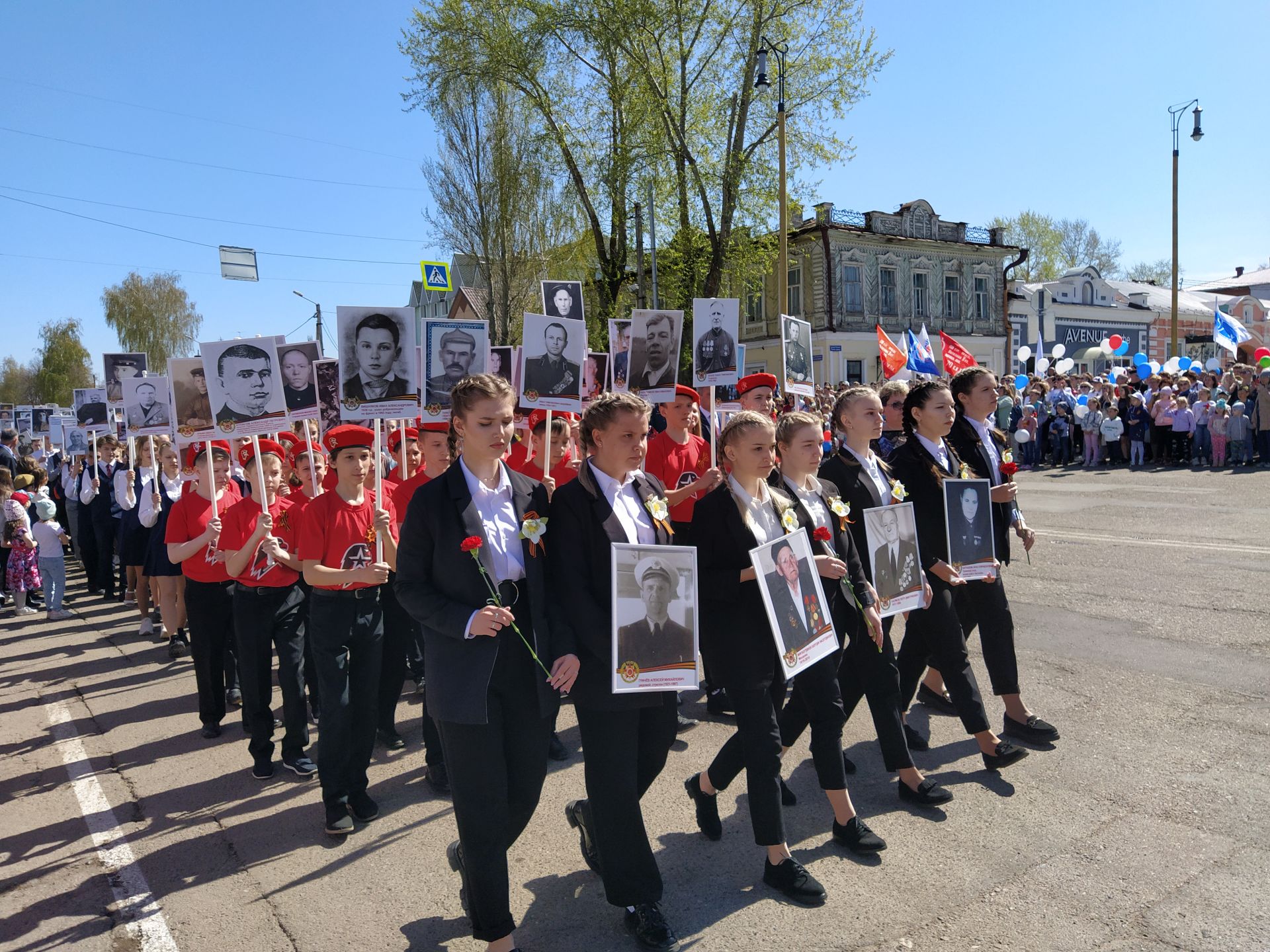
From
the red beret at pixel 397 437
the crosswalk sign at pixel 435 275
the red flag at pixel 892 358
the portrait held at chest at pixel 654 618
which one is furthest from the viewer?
the crosswalk sign at pixel 435 275

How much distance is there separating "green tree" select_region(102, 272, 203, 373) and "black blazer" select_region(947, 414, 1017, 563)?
57.6 m

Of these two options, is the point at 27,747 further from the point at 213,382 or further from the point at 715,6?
the point at 715,6

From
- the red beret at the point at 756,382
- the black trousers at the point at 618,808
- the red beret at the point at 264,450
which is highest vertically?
the red beret at the point at 756,382

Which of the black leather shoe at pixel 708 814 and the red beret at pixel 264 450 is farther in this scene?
the red beret at pixel 264 450

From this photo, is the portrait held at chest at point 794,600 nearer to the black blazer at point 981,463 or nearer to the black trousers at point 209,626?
the black blazer at point 981,463

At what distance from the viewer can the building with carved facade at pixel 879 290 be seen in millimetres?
39375

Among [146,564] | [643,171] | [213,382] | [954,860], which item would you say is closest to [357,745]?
[213,382]

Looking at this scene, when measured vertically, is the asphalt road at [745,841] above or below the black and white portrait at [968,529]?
below

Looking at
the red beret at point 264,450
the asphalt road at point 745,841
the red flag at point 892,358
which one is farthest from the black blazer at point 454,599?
the red flag at point 892,358

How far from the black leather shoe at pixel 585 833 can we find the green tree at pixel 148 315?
190 ft

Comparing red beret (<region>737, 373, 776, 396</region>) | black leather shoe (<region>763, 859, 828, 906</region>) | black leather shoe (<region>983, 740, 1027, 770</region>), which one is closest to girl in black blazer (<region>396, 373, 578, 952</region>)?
black leather shoe (<region>763, 859, 828, 906</region>)

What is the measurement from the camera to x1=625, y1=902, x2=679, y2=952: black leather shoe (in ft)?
10.7

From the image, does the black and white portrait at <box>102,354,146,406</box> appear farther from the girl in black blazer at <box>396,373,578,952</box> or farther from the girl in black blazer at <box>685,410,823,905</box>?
the girl in black blazer at <box>685,410,823,905</box>

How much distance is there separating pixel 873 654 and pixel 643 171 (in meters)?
22.6
